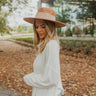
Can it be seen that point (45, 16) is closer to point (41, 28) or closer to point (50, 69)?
point (41, 28)

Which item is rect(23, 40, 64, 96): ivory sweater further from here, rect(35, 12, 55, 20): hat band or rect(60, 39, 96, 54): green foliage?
rect(60, 39, 96, 54): green foliage

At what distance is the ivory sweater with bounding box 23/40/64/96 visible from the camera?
1.29m

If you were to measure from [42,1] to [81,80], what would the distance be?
1118 inches

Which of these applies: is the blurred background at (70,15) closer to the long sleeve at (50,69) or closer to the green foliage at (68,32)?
the green foliage at (68,32)

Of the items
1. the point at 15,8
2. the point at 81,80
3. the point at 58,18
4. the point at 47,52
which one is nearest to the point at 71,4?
the point at 58,18

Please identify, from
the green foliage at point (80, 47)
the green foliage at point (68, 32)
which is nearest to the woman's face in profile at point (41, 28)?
the green foliage at point (80, 47)

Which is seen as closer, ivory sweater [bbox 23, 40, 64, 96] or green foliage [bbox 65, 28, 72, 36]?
ivory sweater [bbox 23, 40, 64, 96]

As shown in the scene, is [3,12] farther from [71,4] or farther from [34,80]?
[34,80]

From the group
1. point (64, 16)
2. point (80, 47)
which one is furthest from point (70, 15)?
point (80, 47)

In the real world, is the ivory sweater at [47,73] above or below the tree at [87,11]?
below

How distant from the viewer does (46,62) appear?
136 centimetres

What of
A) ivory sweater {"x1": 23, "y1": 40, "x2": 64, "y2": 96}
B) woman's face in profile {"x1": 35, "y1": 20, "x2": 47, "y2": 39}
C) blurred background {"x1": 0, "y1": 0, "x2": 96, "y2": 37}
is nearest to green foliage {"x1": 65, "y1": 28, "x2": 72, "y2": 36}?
blurred background {"x1": 0, "y1": 0, "x2": 96, "y2": 37}

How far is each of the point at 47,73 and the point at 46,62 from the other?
105mm

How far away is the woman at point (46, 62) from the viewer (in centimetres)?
129
